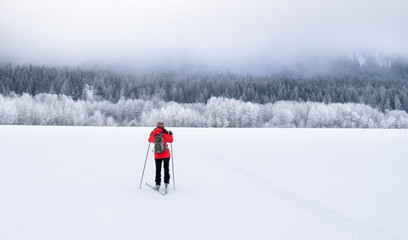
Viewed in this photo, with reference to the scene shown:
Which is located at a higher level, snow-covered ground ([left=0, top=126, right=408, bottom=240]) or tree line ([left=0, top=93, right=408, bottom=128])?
tree line ([left=0, top=93, right=408, bottom=128])

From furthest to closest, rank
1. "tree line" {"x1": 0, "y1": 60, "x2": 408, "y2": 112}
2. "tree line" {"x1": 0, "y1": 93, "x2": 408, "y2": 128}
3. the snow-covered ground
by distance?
"tree line" {"x1": 0, "y1": 60, "x2": 408, "y2": 112}
"tree line" {"x1": 0, "y1": 93, "x2": 408, "y2": 128}
the snow-covered ground

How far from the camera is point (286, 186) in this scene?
9062mm

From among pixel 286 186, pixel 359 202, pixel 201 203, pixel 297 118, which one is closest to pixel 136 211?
pixel 201 203

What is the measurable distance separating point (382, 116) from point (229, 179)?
133313 millimetres

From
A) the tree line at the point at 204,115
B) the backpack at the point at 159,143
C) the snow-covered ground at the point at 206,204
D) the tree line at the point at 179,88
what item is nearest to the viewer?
the snow-covered ground at the point at 206,204

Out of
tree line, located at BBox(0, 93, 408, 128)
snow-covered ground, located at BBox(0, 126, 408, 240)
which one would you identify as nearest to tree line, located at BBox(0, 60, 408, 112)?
tree line, located at BBox(0, 93, 408, 128)

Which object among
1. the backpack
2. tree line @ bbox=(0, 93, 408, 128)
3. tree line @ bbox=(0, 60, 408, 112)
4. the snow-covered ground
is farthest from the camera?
tree line @ bbox=(0, 60, 408, 112)

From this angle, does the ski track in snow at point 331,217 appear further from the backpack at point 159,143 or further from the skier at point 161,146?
the backpack at point 159,143

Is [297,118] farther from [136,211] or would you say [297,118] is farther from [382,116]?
[136,211]

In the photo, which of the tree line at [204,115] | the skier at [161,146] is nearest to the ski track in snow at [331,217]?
the skier at [161,146]

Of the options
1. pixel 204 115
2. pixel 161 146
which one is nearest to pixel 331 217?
pixel 161 146

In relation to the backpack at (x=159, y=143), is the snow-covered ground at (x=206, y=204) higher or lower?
lower

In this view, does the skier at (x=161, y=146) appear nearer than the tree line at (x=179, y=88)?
Yes

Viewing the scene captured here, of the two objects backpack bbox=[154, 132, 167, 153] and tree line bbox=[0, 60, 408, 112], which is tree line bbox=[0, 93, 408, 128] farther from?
backpack bbox=[154, 132, 167, 153]
